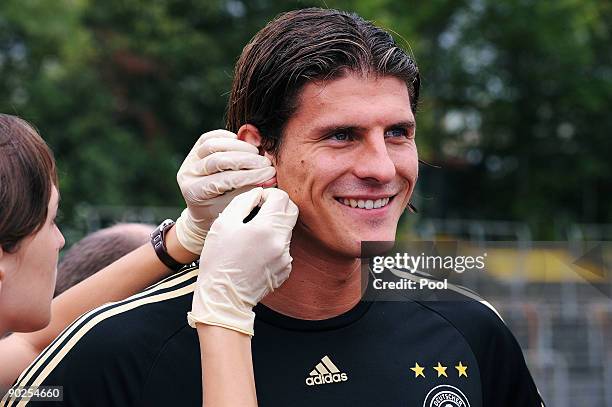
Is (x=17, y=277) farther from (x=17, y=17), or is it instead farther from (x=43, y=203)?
(x=17, y=17)

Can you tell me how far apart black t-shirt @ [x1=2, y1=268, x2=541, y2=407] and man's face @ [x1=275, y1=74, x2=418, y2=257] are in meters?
0.29

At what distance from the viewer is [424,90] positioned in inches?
1046

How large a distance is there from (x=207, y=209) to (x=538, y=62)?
3267 cm

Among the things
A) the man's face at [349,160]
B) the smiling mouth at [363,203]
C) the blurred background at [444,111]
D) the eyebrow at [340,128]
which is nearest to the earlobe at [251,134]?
the man's face at [349,160]

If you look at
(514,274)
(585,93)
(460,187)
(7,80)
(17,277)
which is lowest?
(17,277)

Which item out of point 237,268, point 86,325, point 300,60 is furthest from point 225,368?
point 300,60

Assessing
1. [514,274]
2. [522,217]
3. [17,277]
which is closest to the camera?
[17,277]

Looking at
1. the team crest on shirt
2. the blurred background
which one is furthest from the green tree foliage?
the team crest on shirt

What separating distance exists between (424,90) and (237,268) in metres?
24.7

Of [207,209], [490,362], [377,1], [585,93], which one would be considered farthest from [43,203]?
[585,93]

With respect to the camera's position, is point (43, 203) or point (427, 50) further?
point (427, 50)

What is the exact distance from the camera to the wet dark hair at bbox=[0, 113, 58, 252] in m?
2.27

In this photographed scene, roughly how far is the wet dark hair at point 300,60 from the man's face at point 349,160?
4 centimetres

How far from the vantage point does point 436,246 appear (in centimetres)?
325
